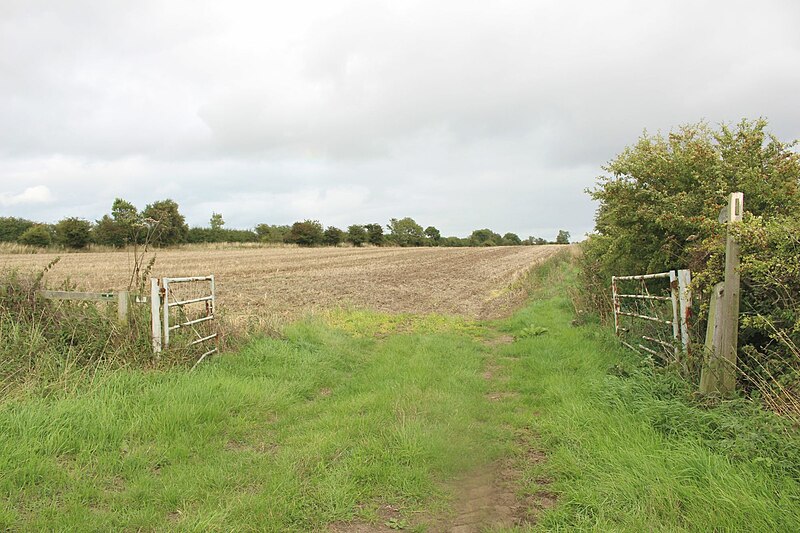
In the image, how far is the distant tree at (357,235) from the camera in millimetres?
91062

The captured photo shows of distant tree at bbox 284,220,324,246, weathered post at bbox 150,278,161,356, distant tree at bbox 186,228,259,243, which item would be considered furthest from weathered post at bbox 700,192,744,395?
distant tree at bbox 284,220,324,246

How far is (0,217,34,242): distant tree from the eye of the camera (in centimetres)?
5787

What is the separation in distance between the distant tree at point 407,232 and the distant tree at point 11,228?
66.2 m

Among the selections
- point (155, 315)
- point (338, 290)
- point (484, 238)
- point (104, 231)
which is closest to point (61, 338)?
point (155, 315)

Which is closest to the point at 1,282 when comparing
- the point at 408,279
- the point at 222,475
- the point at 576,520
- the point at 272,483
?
the point at 222,475

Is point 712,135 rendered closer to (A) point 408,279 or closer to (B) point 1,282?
(B) point 1,282

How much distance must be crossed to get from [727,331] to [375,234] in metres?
93.7

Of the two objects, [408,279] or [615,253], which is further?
[408,279]

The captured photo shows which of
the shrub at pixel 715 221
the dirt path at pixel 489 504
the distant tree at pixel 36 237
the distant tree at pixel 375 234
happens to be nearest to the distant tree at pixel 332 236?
the distant tree at pixel 375 234

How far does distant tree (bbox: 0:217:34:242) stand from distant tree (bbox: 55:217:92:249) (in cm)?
936

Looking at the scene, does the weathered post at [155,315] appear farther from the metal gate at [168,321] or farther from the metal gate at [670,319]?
the metal gate at [670,319]

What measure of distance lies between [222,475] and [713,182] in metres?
7.90

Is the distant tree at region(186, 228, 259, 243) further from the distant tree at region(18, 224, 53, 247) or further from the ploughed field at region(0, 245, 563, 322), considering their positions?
the ploughed field at region(0, 245, 563, 322)

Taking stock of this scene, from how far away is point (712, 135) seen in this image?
8.05 metres
